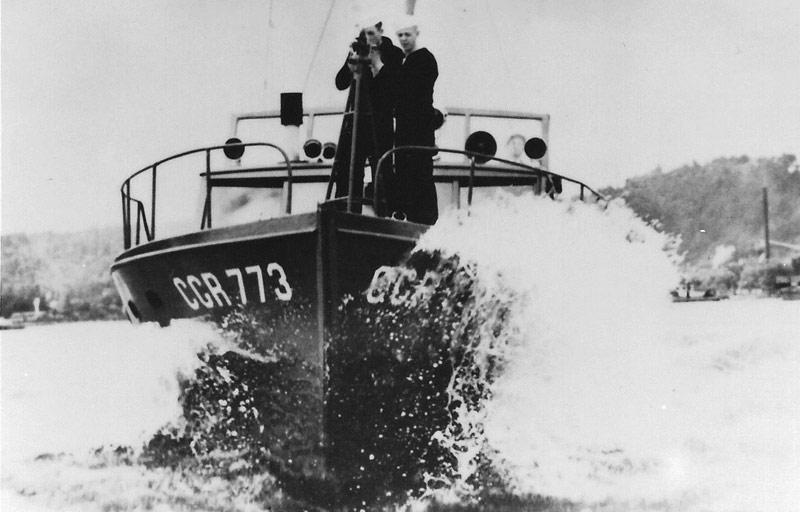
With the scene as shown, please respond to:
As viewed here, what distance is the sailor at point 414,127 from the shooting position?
459cm

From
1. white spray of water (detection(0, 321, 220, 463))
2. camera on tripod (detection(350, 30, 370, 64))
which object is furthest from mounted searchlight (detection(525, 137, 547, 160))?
white spray of water (detection(0, 321, 220, 463))

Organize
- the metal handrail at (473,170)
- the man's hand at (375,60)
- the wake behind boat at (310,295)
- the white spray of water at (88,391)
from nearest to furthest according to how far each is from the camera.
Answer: the wake behind boat at (310,295) → the metal handrail at (473,170) → the man's hand at (375,60) → the white spray of water at (88,391)

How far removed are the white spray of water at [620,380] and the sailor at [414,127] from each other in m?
0.22

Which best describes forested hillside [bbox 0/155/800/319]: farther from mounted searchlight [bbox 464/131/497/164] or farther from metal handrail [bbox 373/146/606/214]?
mounted searchlight [bbox 464/131/497/164]

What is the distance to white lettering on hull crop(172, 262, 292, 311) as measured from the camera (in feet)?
13.2

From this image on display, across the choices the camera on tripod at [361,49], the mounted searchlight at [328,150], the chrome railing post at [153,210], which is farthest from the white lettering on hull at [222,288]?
the mounted searchlight at [328,150]

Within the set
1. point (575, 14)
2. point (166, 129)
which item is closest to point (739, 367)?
point (575, 14)

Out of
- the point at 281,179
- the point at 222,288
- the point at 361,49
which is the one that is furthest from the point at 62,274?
the point at 361,49

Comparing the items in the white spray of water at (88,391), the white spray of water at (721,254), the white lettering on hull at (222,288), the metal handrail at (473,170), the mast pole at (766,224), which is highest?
the metal handrail at (473,170)

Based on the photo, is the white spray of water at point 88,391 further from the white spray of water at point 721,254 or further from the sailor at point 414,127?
the white spray of water at point 721,254

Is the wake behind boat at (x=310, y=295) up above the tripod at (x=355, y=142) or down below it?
below

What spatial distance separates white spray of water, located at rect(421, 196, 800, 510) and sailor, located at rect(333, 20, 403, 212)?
605mm

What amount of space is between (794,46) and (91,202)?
509 cm

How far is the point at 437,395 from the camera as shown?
→ 171 inches
